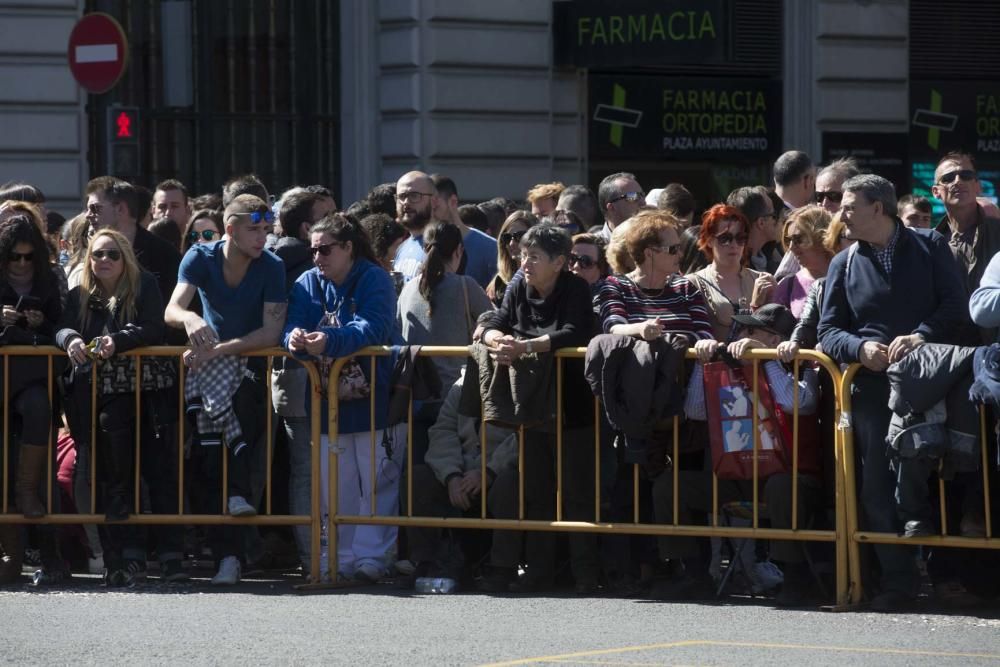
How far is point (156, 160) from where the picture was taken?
1917 centimetres

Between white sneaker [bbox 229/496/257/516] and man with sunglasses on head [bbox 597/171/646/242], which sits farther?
man with sunglasses on head [bbox 597/171/646/242]

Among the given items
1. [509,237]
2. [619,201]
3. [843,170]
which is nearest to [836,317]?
[843,170]

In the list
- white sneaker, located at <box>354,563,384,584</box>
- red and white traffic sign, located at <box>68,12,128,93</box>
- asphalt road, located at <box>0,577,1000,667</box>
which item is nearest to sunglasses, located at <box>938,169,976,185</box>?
asphalt road, located at <box>0,577,1000,667</box>

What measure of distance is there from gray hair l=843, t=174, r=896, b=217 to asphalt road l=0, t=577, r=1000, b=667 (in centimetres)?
187

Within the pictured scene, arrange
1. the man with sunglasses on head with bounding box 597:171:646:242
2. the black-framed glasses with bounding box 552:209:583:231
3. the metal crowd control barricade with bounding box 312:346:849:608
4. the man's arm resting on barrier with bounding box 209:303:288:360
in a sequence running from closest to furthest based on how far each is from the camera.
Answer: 1. the metal crowd control barricade with bounding box 312:346:849:608
2. the man's arm resting on barrier with bounding box 209:303:288:360
3. the black-framed glasses with bounding box 552:209:583:231
4. the man with sunglasses on head with bounding box 597:171:646:242

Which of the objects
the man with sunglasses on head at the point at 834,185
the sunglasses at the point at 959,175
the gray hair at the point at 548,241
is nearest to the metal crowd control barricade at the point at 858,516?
the gray hair at the point at 548,241

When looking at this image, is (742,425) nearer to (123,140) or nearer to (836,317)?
(836,317)

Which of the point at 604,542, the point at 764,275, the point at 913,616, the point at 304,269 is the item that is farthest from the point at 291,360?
the point at 913,616

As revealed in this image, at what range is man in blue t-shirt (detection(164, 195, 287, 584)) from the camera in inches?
393

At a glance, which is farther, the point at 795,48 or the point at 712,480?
the point at 795,48

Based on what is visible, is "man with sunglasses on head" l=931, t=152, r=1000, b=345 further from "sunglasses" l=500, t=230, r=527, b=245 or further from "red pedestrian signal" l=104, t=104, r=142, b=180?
"red pedestrian signal" l=104, t=104, r=142, b=180

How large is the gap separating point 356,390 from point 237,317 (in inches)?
28.6

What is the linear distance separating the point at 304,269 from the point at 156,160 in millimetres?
8523

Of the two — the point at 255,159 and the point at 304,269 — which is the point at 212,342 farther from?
the point at 255,159
